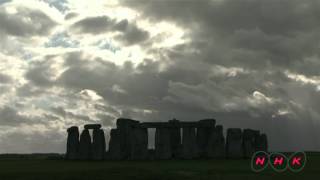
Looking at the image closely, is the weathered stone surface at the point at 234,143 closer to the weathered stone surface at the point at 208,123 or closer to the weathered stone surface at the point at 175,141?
the weathered stone surface at the point at 208,123

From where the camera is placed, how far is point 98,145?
45.6 meters

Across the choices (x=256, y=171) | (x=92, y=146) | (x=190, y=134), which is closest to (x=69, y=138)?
(x=92, y=146)

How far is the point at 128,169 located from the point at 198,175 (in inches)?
171

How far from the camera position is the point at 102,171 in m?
28.9

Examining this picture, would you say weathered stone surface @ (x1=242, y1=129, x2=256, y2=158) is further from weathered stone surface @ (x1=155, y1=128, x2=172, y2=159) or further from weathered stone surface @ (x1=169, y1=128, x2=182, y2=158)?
weathered stone surface @ (x1=155, y1=128, x2=172, y2=159)

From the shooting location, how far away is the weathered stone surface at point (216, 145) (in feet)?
145

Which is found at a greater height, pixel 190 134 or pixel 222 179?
pixel 190 134

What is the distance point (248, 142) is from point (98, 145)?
12000 millimetres

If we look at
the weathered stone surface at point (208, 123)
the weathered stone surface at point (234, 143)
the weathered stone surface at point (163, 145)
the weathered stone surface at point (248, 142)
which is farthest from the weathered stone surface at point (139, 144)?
the weathered stone surface at point (248, 142)

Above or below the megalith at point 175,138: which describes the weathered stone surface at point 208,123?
above

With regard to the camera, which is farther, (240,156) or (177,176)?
(240,156)

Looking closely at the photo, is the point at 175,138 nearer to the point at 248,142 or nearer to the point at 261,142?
the point at 248,142

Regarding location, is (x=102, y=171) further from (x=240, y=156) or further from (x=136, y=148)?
(x=240, y=156)

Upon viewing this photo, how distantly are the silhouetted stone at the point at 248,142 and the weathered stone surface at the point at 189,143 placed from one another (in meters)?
4.15
